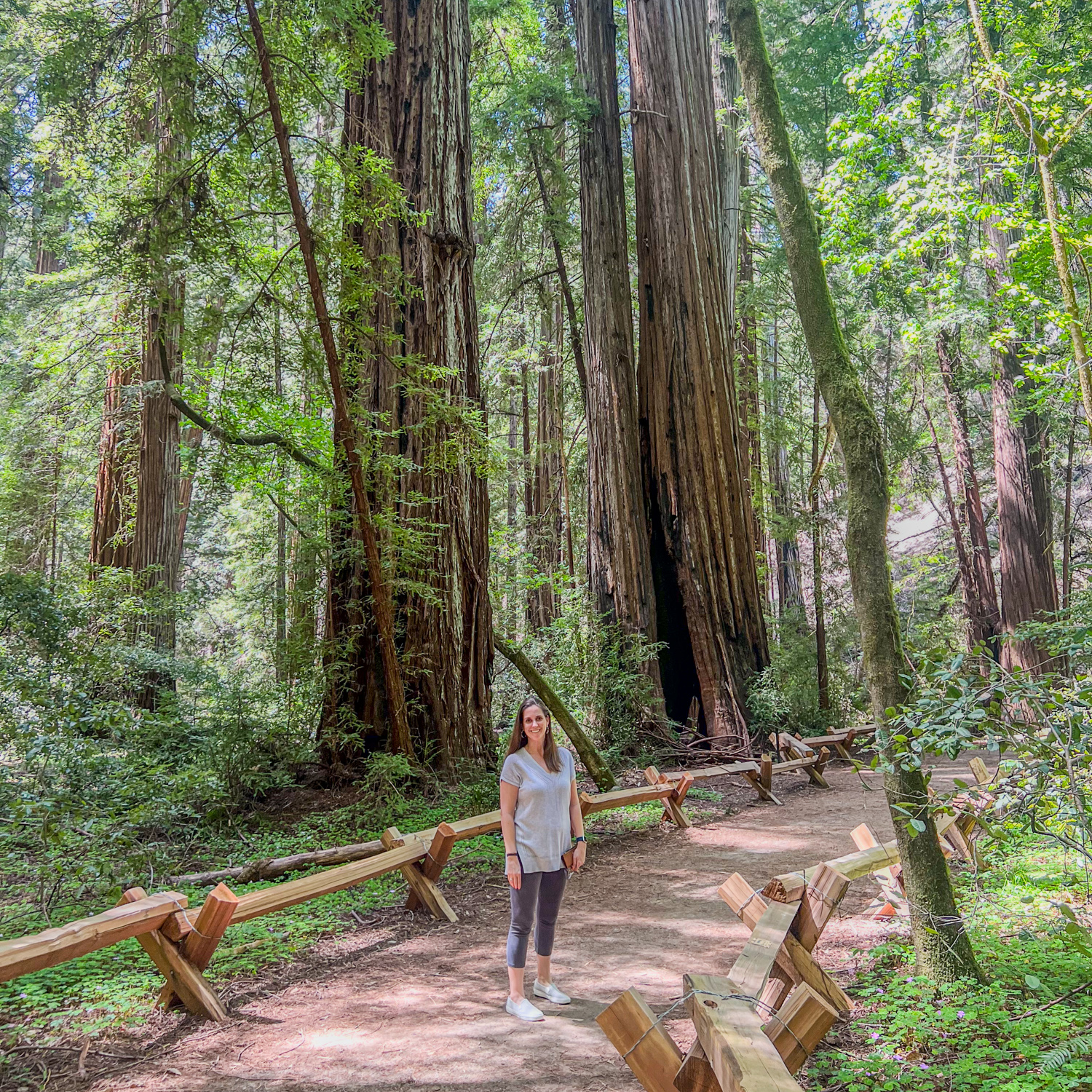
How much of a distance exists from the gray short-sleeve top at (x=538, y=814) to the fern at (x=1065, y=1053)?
79.1 inches

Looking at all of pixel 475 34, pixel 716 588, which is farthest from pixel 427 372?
pixel 475 34

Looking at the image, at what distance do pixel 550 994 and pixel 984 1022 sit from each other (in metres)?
1.90

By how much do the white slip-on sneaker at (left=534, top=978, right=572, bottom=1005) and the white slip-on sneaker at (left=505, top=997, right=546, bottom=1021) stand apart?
4.5 inches

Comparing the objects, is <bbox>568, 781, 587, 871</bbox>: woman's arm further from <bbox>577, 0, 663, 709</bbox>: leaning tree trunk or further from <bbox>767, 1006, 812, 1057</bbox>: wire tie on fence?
<bbox>577, 0, 663, 709</bbox>: leaning tree trunk

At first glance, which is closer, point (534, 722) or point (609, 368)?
point (534, 722)

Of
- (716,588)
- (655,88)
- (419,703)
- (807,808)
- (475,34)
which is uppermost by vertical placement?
(475,34)

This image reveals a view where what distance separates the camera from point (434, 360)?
774 centimetres

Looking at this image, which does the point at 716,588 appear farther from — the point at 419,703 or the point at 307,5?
the point at 307,5

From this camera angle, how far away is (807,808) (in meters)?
8.79

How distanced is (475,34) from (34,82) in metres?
8.38

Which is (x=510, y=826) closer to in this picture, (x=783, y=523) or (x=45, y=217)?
(x=45, y=217)

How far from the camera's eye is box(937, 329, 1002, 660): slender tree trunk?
14352 mm

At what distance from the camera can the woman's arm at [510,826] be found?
12.5 ft

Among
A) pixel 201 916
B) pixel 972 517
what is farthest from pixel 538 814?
pixel 972 517
